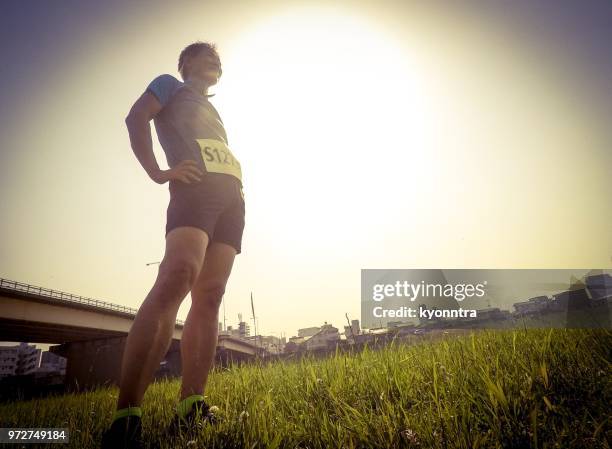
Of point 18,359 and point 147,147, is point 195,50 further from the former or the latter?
point 18,359

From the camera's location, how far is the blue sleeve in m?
2.38

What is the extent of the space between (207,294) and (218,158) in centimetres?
103

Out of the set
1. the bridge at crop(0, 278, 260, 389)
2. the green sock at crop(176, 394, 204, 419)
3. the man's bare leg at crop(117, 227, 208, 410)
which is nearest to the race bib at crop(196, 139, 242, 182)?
the man's bare leg at crop(117, 227, 208, 410)

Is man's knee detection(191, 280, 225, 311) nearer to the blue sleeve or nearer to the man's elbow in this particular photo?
the man's elbow

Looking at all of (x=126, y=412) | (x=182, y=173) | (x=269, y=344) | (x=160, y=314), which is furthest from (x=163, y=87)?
(x=269, y=344)

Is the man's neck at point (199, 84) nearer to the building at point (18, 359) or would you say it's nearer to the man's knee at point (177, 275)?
the man's knee at point (177, 275)

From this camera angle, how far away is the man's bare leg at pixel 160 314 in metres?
1.49

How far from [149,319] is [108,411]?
128cm

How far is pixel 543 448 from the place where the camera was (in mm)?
821

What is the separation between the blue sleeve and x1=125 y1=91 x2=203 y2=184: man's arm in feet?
0.21

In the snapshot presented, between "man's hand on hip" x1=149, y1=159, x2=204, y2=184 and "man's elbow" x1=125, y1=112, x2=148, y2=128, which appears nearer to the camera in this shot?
"man's hand on hip" x1=149, y1=159, x2=204, y2=184

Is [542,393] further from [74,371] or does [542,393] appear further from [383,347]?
[74,371]

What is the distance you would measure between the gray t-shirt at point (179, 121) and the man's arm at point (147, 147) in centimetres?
10

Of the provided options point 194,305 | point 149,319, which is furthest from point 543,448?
point 194,305
